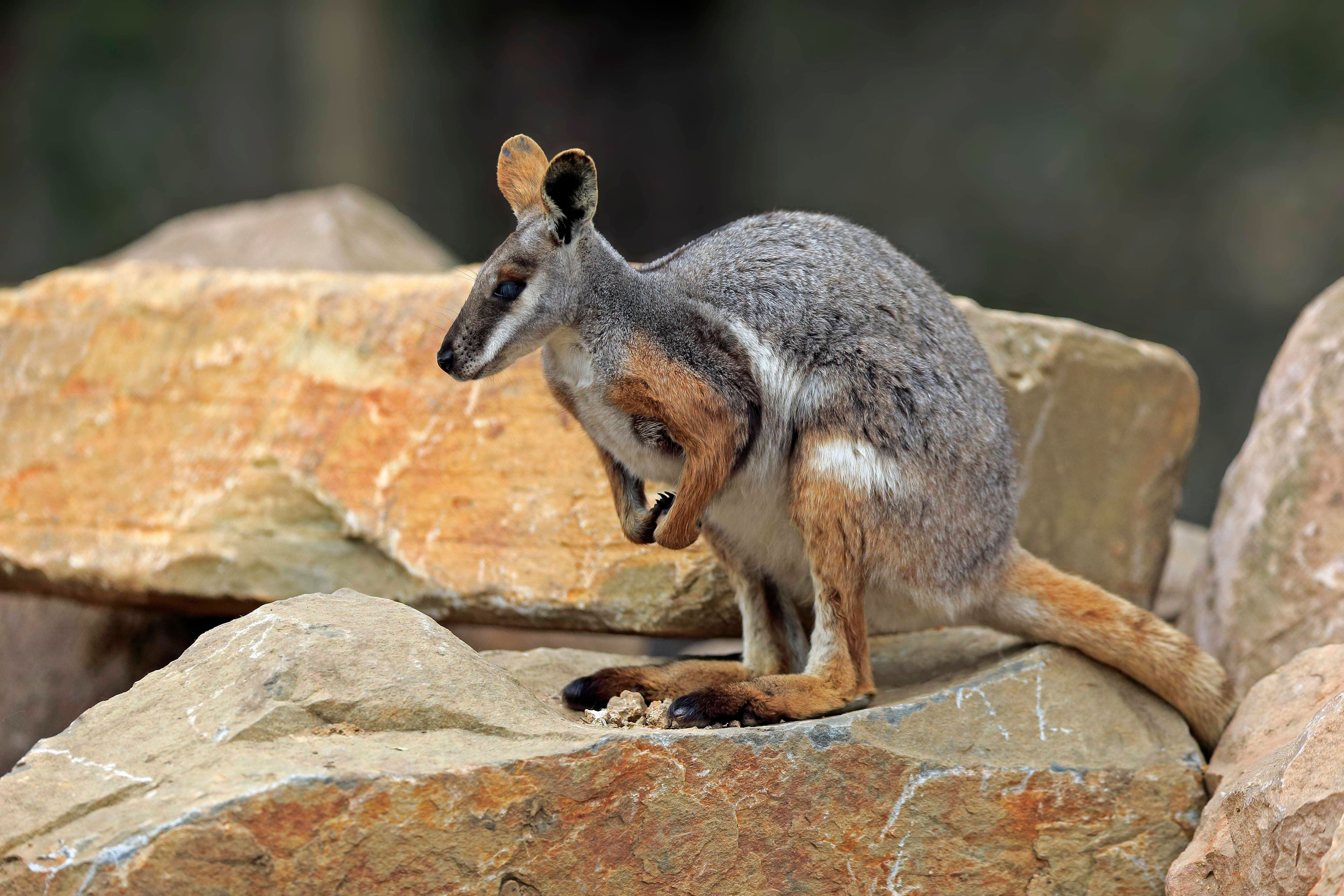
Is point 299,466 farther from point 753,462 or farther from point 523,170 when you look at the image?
point 753,462

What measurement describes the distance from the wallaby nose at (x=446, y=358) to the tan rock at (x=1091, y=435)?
2.54 meters

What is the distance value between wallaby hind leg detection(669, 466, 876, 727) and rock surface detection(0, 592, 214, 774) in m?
3.72

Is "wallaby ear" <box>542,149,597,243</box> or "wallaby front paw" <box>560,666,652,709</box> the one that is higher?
"wallaby ear" <box>542,149,597,243</box>

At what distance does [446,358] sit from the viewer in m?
3.84

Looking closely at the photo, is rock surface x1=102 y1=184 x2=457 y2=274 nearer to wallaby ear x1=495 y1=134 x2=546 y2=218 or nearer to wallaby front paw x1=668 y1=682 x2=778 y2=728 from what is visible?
wallaby ear x1=495 y1=134 x2=546 y2=218

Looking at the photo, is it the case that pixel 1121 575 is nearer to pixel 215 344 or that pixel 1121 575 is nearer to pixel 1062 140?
pixel 215 344

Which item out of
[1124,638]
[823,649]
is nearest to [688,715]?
[823,649]

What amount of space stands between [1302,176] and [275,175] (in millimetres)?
9389

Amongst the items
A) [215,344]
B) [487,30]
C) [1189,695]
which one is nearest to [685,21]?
[487,30]

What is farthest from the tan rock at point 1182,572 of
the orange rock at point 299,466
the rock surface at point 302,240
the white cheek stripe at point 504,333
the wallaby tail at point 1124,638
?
the rock surface at point 302,240

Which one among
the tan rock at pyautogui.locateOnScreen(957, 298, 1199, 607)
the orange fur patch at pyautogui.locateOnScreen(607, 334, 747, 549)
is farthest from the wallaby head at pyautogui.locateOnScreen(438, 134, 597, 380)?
the tan rock at pyautogui.locateOnScreen(957, 298, 1199, 607)

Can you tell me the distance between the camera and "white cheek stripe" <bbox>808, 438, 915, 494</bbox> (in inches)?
156

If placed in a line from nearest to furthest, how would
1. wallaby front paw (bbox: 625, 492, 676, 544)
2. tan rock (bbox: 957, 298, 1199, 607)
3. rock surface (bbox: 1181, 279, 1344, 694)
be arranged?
1. wallaby front paw (bbox: 625, 492, 676, 544)
2. rock surface (bbox: 1181, 279, 1344, 694)
3. tan rock (bbox: 957, 298, 1199, 607)

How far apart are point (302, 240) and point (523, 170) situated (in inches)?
165
